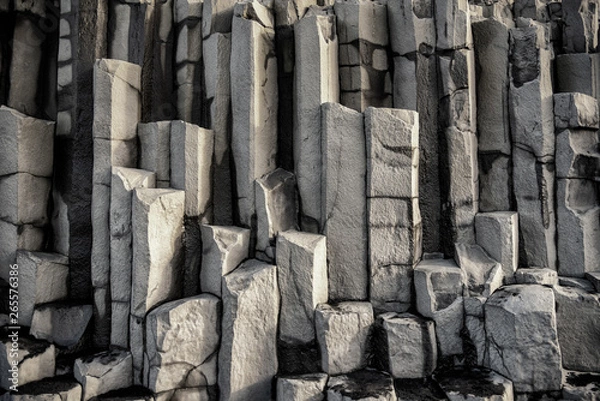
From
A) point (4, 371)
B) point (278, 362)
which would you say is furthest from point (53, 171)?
point (278, 362)

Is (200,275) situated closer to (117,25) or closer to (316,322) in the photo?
(316,322)

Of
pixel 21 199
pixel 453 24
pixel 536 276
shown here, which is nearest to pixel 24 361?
pixel 21 199

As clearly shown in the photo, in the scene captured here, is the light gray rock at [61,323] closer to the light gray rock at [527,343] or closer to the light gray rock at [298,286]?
the light gray rock at [298,286]

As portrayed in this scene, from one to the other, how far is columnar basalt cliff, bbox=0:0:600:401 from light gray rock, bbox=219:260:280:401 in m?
0.02

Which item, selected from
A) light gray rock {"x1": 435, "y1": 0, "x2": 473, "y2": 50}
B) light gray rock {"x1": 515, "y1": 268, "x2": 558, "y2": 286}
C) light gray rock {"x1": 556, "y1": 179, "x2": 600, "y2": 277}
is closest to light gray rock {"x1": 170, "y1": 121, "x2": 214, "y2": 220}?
light gray rock {"x1": 435, "y1": 0, "x2": 473, "y2": 50}

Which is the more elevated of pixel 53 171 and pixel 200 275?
pixel 53 171

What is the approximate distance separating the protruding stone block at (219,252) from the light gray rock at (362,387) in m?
1.16

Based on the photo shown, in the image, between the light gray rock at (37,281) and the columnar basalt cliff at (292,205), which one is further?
the light gray rock at (37,281)

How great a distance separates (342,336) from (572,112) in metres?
2.98

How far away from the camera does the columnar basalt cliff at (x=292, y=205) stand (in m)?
3.17

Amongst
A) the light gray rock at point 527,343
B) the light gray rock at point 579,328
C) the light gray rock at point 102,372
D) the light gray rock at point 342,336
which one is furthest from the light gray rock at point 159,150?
the light gray rock at point 579,328

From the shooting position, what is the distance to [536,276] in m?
3.42

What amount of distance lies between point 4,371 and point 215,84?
295cm

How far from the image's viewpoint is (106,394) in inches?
123
